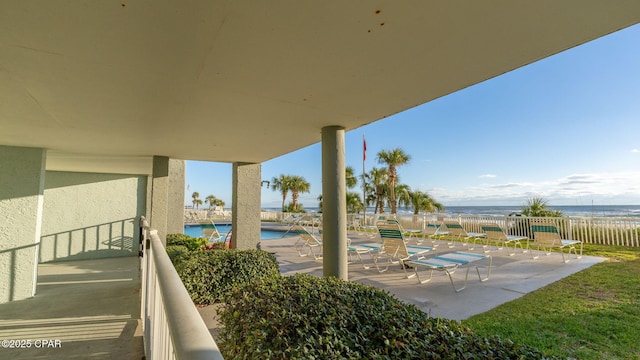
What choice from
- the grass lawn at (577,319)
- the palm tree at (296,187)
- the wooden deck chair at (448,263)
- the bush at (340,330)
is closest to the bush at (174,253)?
the bush at (340,330)

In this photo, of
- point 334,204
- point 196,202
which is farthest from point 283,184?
point 334,204

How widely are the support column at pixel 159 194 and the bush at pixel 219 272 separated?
1427 millimetres

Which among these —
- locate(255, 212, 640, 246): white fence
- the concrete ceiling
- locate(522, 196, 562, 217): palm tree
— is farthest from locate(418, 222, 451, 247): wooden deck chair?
the concrete ceiling

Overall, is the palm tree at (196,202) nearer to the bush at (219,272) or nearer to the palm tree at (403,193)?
the palm tree at (403,193)

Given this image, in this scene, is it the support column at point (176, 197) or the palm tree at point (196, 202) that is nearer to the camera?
the support column at point (176, 197)

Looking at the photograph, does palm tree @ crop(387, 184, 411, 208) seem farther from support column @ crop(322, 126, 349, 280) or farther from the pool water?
support column @ crop(322, 126, 349, 280)

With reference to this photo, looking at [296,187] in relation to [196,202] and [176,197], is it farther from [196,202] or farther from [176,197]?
[196,202]

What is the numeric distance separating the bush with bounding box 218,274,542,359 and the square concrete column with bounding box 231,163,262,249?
4.58 meters

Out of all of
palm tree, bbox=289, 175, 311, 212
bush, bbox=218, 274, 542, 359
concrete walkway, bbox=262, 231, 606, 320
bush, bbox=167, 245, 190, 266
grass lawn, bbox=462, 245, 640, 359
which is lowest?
concrete walkway, bbox=262, 231, 606, 320

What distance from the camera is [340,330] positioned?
69.8 inches

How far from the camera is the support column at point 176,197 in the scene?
344 inches

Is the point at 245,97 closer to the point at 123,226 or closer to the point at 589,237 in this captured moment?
the point at 123,226

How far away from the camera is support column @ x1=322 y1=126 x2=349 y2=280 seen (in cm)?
362

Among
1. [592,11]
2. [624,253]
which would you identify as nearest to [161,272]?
[592,11]
